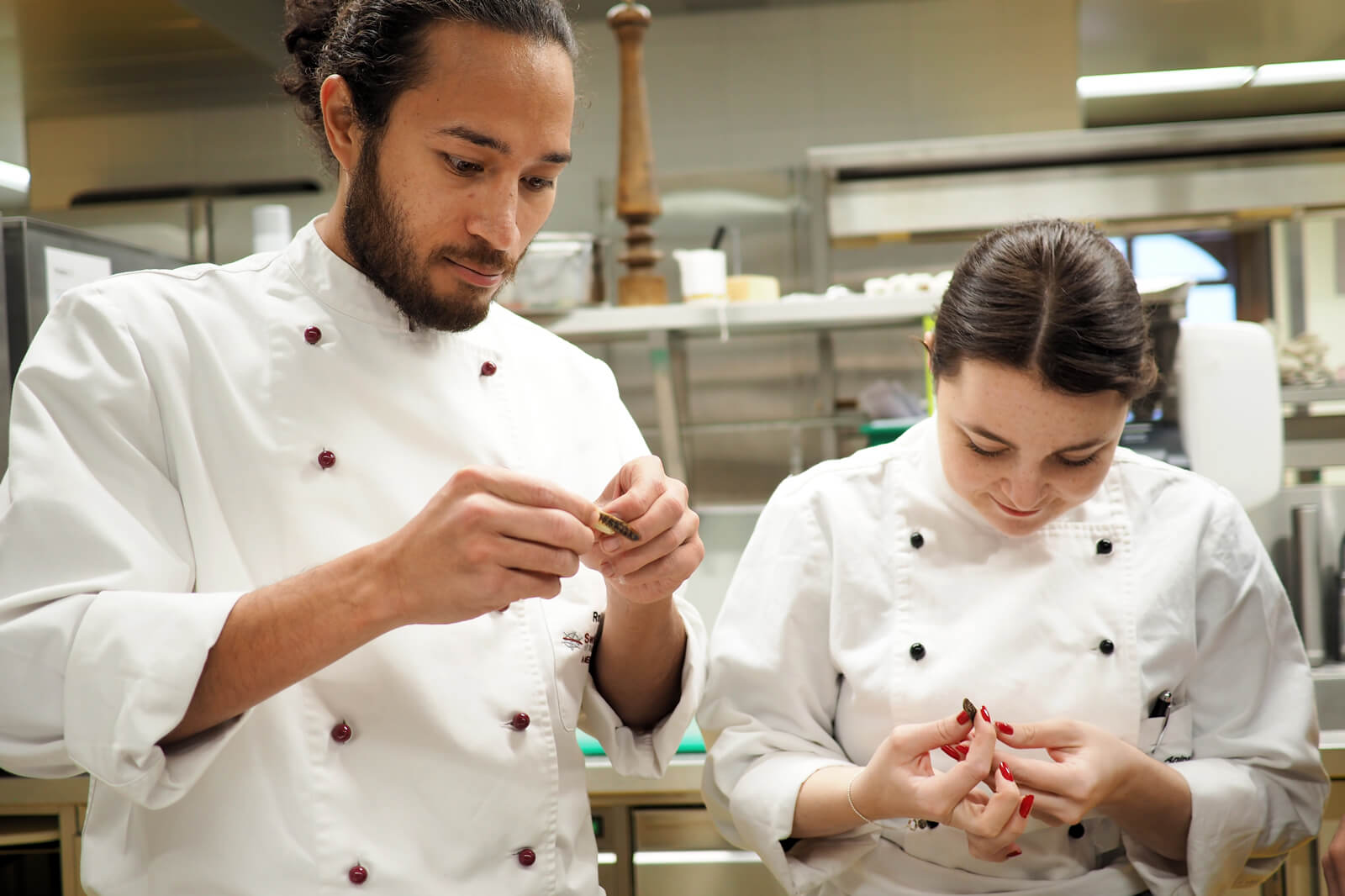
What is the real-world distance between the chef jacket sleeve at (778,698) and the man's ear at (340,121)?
2.54 feet

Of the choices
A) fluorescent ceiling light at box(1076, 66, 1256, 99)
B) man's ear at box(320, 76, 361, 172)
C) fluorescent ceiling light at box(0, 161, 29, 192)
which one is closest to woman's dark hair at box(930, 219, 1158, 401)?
man's ear at box(320, 76, 361, 172)

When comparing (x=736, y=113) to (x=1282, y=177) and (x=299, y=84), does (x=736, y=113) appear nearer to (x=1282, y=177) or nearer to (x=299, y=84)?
(x=1282, y=177)

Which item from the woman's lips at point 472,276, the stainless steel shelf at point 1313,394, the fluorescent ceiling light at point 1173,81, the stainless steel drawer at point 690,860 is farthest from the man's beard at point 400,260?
the fluorescent ceiling light at point 1173,81

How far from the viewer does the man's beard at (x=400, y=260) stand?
3.79 ft

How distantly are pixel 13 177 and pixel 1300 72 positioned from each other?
508cm

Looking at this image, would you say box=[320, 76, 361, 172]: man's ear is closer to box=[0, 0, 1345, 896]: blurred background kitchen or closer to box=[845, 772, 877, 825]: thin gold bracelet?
box=[845, 772, 877, 825]: thin gold bracelet

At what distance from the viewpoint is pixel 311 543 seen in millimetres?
1137

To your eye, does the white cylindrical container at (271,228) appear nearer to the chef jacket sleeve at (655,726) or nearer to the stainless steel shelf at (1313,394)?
the chef jacket sleeve at (655,726)

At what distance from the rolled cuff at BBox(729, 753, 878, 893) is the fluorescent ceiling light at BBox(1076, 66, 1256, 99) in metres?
3.35

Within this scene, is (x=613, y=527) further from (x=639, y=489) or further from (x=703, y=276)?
(x=703, y=276)

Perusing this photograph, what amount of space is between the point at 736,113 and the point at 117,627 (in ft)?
13.0

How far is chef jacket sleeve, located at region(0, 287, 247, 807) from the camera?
3.10ft

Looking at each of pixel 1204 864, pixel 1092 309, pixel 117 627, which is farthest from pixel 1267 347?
pixel 117 627

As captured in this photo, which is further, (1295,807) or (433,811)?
(1295,807)
